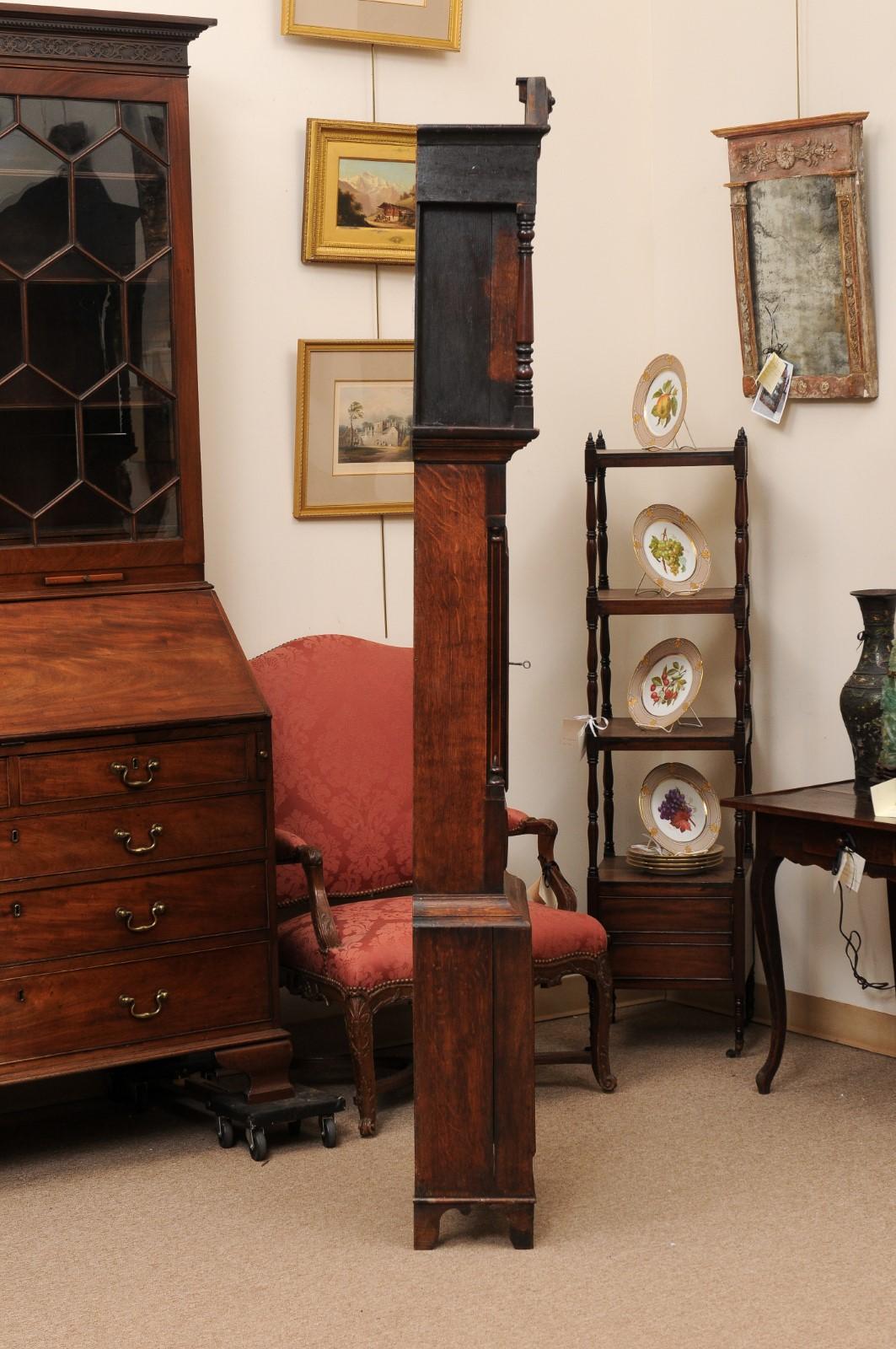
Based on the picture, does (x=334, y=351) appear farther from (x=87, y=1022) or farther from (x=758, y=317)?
(x=87, y=1022)

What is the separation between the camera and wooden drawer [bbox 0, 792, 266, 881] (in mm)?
3633

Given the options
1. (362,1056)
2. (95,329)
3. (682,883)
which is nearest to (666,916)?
(682,883)

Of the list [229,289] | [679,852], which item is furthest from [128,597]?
[679,852]

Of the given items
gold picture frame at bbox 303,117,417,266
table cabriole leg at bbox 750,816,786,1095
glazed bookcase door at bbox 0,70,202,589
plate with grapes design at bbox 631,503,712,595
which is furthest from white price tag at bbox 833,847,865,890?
gold picture frame at bbox 303,117,417,266

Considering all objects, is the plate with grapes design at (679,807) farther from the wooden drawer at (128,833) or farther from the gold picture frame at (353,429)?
the wooden drawer at (128,833)

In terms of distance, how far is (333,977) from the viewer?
4000 millimetres

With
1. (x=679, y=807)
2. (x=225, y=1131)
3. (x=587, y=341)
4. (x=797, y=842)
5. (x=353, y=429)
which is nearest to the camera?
(x=225, y=1131)

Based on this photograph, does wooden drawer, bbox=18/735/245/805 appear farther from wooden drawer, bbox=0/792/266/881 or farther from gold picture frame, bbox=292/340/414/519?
gold picture frame, bbox=292/340/414/519

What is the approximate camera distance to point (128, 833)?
375 centimetres

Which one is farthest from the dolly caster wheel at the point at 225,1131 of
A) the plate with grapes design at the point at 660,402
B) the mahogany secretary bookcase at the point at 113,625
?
the plate with grapes design at the point at 660,402

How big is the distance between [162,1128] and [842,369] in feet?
9.16

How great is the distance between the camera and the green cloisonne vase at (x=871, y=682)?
410 centimetres

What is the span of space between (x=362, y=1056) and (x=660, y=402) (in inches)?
82.9

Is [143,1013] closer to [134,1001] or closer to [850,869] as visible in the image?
[134,1001]
